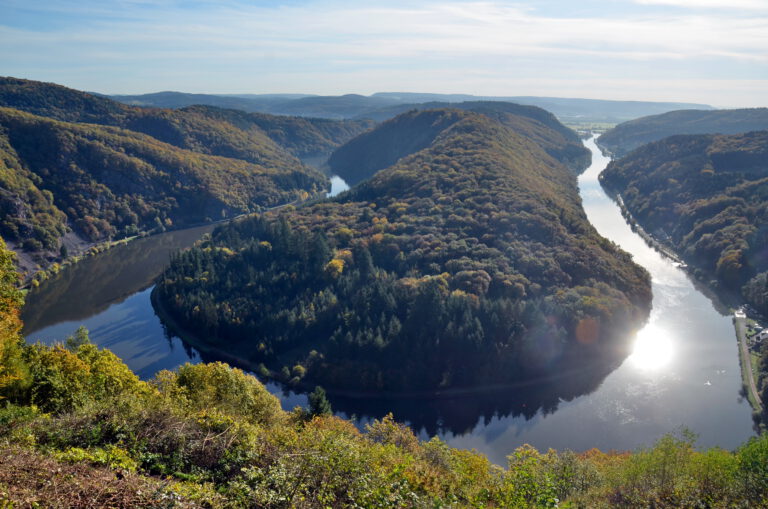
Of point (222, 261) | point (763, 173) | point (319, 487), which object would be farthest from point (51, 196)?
point (763, 173)

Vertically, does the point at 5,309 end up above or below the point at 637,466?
above

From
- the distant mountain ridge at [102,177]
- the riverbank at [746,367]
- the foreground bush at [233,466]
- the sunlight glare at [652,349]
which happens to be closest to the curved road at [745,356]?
the riverbank at [746,367]

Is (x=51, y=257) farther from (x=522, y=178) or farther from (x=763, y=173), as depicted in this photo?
(x=763, y=173)

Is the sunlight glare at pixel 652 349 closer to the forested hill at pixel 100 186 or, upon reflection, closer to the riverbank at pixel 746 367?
the riverbank at pixel 746 367

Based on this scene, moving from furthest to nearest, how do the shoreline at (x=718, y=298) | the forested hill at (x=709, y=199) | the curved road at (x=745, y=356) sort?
the forested hill at (x=709, y=199) → the shoreline at (x=718, y=298) → the curved road at (x=745, y=356)

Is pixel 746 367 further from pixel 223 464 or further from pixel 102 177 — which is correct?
pixel 102 177

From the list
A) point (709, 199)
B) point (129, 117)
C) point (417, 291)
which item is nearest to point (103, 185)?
point (129, 117)
